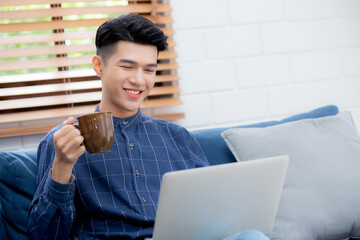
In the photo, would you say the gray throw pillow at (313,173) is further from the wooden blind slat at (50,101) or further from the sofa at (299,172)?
the wooden blind slat at (50,101)

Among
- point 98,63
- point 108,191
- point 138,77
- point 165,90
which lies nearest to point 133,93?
point 138,77

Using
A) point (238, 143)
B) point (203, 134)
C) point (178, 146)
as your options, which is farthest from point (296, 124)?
point (178, 146)

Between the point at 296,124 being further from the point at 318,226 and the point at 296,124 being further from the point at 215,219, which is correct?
the point at 215,219

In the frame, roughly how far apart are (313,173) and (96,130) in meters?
0.84

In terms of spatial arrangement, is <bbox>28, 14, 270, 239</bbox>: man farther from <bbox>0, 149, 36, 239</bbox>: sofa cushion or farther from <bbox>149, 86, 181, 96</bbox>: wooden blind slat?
<bbox>149, 86, 181, 96</bbox>: wooden blind slat

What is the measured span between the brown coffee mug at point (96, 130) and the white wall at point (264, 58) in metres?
0.99

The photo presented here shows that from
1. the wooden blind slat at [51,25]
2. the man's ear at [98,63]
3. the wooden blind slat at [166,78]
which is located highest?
the wooden blind slat at [51,25]

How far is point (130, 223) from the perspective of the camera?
145 centimetres

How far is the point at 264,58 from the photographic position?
7.55 ft

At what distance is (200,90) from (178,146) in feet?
1.79

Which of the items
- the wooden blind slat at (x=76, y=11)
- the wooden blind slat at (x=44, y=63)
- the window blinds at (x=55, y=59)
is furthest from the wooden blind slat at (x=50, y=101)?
the wooden blind slat at (x=76, y=11)

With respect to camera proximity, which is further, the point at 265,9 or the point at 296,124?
the point at 265,9

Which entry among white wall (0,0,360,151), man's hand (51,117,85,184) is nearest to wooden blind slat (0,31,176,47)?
white wall (0,0,360,151)

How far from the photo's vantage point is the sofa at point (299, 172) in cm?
151
